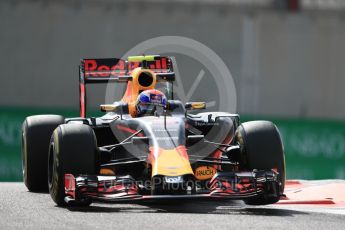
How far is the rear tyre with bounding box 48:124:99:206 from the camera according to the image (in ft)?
38.1

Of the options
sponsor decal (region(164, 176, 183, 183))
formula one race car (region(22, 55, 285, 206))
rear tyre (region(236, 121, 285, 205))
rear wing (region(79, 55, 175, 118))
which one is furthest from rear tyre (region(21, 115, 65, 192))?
sponsor decal (region(164, 176, 183, 183))

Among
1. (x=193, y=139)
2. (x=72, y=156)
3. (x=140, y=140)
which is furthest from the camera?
(x=193, y=139)

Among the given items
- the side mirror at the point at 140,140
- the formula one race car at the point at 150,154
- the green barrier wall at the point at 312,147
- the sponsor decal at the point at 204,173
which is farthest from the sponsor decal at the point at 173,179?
the green barrier wall at the point at 312,147

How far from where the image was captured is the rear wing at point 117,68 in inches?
573

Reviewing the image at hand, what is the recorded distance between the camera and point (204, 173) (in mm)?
12508

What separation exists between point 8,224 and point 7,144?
14.4 metres

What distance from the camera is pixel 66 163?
38.1 feet

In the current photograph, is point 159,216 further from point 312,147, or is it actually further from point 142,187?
point 312,147

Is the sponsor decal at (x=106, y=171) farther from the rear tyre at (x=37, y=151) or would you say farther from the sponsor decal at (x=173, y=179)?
the rear tyre at (x=37, y=151)

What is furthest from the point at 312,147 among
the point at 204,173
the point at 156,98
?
the point at 204,173

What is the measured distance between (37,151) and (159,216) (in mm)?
3817

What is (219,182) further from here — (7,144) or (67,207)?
(7,144)

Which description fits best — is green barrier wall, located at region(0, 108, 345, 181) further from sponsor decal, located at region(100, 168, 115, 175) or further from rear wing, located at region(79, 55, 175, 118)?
sponsor decal, located at region(100, 168, 115, 175)

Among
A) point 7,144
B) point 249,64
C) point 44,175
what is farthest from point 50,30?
point 44,175
